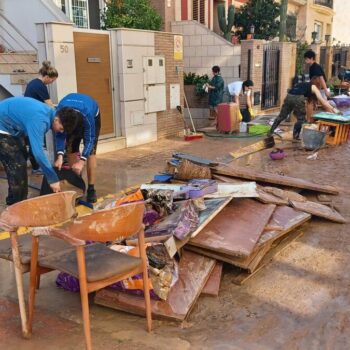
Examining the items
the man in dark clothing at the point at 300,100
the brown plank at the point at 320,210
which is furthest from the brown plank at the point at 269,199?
the man in dark clothing at the point at 300,100

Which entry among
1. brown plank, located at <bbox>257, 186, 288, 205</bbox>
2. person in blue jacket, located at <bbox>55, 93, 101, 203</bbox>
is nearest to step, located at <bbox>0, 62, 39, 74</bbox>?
person in blue jacket, located at <bbox>55, 93, 101, 203</bbox>

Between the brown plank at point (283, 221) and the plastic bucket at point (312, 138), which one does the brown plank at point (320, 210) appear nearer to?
the brown plank at point (283, 221)

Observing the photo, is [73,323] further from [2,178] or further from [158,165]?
[158,165]

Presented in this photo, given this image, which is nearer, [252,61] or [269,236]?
[269,236]

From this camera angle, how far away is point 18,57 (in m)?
9.33

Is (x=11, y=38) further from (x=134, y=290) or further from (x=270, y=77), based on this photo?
(x=134, y=290)

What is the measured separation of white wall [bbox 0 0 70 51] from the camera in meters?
10.4

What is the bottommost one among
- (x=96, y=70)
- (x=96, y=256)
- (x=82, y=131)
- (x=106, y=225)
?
(x=96, y=256)

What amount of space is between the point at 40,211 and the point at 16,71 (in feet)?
21.2

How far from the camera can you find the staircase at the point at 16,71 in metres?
8.66

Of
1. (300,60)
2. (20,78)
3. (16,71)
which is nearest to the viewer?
(20,78)

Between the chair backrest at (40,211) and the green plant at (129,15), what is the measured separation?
31.4ft

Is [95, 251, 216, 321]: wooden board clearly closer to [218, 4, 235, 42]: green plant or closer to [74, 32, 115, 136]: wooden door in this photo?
A: [74, 32, 115, 136]: wooden door

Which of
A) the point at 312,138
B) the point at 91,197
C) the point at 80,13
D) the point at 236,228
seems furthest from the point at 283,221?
the point at 80,13
